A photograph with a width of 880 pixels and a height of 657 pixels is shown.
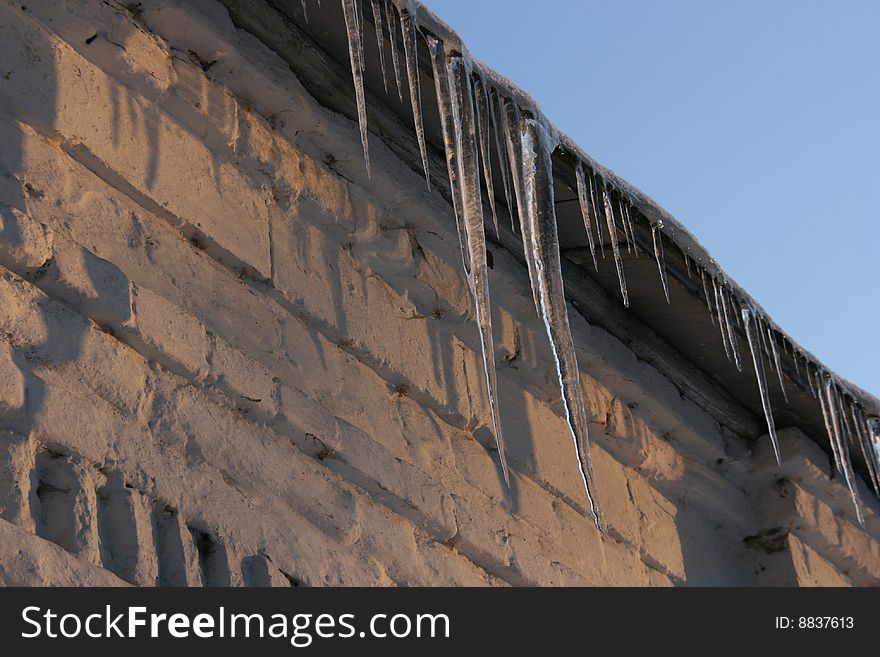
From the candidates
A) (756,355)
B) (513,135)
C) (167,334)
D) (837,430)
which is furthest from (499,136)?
(837,430)

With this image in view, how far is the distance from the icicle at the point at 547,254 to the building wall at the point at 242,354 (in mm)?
281

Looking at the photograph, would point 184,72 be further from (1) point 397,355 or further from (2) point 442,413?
(2) point 442,413

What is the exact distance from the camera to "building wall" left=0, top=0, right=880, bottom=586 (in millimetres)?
2301

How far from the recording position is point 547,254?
10.2ft

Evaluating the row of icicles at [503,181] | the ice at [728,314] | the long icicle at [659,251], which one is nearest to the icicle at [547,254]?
the row of icicles at [503,181]

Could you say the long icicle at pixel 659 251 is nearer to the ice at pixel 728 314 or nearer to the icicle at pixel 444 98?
the ice at pixel 728 314

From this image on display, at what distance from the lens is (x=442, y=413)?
3.29 m

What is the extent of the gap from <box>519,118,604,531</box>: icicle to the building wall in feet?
0.92

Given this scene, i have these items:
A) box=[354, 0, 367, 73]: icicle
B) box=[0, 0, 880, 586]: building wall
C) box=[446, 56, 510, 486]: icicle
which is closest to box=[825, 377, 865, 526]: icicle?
box=[0, 0, 880, 586]: building wall

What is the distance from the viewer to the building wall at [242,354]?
230 centimetres

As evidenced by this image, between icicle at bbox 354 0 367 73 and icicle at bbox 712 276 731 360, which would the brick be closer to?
icicle at bbox 354 0 367 73

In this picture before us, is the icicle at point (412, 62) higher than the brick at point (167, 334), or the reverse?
the icicle at point (412, 62)

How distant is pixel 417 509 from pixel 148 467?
81 centimetres

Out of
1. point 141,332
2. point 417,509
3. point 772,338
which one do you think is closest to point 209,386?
point 141,332
